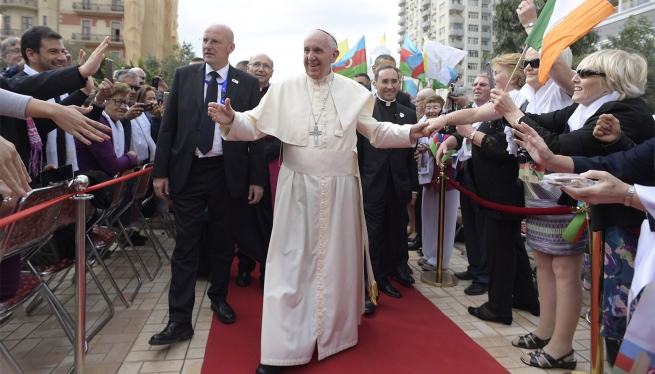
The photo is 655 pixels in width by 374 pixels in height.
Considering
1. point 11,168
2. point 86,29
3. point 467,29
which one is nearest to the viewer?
point 11,168

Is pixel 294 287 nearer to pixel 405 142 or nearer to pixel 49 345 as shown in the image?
pixel 405 142

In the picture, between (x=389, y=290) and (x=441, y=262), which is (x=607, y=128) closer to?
(x=389, y=290)

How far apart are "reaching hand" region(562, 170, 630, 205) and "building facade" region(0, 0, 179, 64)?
50.3 m

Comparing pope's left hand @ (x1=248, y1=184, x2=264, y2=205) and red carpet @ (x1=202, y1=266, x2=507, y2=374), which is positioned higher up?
pope's left hand @ (x1=248, y1=184, x2=264, y2=205)

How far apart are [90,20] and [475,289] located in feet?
177

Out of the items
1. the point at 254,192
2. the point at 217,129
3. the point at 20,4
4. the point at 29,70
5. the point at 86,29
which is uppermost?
the point at 20,4

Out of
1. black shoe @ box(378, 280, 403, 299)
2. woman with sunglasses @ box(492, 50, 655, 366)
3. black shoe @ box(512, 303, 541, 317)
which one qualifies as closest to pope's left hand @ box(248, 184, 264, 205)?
black shoe @ box(378, 280, 403, 299)

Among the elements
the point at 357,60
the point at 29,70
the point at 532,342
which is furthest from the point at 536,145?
the point at 357,60

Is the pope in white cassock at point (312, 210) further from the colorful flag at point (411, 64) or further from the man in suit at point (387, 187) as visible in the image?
the colorful flag at point (411, 64)

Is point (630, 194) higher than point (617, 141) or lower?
lower

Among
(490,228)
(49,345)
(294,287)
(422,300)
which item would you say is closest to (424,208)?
(422,300)

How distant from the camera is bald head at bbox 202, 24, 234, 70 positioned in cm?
372

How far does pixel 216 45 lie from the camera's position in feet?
12.3

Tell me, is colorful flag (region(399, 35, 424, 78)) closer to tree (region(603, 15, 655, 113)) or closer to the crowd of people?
the crowd of people
